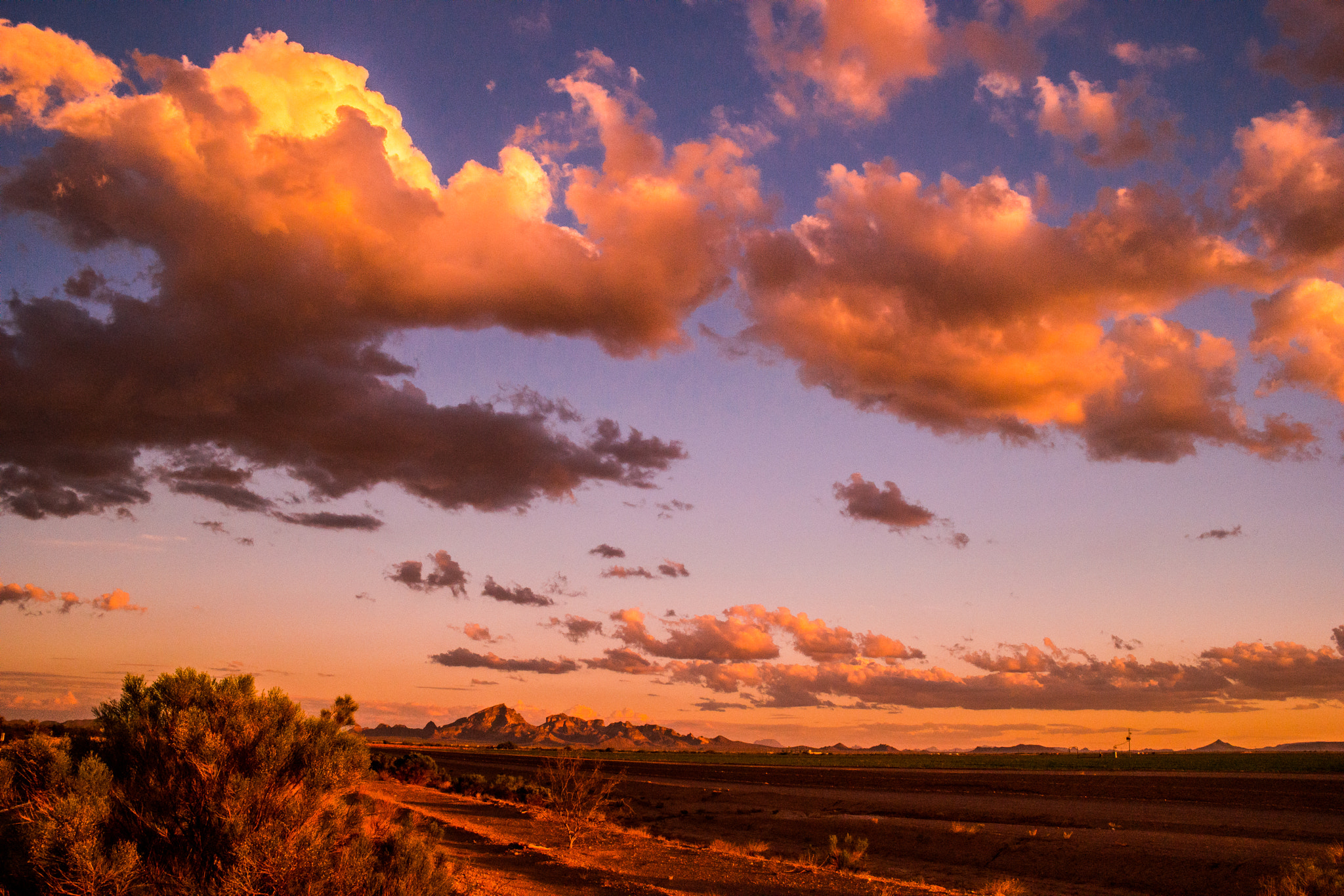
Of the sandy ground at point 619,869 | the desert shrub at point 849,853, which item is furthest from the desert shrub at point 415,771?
the desert shrub at point 849,853

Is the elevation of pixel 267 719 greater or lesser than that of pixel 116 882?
greater

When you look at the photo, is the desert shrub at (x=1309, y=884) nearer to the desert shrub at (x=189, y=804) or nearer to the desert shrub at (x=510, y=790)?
the desert shrub at (x=189, y=804)

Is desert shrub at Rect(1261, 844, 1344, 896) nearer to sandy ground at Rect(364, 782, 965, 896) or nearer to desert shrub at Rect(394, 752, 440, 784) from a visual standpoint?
sandy ground at Rect(364, 782, 965, 896)

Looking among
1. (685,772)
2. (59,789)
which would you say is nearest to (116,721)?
(59,789)

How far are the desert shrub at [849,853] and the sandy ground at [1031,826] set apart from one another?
2.44 feet

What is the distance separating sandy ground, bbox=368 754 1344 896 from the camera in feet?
82.4

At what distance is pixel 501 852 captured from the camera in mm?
25125

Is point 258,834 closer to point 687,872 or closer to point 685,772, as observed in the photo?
point 687,872

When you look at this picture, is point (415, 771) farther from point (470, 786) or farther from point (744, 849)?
point (744, 849)

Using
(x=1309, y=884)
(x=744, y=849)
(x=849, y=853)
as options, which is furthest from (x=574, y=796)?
(x=1309, y=884)

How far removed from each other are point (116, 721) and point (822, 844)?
99.4 feet

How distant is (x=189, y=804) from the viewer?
9.27 metres

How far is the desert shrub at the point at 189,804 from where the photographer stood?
7.85 meters

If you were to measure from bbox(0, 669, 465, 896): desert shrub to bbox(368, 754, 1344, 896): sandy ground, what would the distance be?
11522mm
